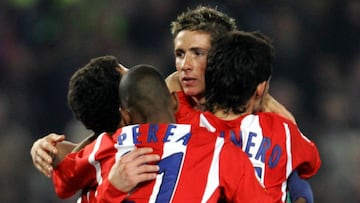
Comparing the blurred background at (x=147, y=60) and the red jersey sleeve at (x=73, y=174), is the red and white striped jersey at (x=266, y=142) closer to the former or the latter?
the red jersey sleeve at (x=73, y=174)

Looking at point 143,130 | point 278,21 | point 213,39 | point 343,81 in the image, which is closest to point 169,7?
point 278,21

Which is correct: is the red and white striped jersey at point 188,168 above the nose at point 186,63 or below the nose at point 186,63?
below

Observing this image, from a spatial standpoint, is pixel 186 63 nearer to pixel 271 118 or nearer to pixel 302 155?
pixel 271 118

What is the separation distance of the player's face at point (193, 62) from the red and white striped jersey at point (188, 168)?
354 millimetres

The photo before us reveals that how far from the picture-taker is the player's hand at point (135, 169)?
2516 millimetres

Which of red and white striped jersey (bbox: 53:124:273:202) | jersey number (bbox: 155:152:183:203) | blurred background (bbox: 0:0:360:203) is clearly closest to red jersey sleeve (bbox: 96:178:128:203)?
red and white striped jersey (bbox: 53:124:273:202)

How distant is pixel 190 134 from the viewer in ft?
8.32

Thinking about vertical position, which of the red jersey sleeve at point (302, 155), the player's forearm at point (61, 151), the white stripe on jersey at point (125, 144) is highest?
the white stripe on jersey at point (125, 144)

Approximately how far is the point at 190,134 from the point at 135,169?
0.55 ft

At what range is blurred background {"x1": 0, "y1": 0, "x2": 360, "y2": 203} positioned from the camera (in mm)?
5922

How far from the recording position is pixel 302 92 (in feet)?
20.4

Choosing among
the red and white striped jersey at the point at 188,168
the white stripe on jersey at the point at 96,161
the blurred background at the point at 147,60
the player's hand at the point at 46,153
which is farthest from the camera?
the blurred background at the point at 147,60

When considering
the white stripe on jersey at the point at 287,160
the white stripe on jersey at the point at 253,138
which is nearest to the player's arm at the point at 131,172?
the white stripe on jersey at the point at 253,138

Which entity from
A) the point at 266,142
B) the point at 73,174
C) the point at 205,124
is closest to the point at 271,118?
the point at 266,142
